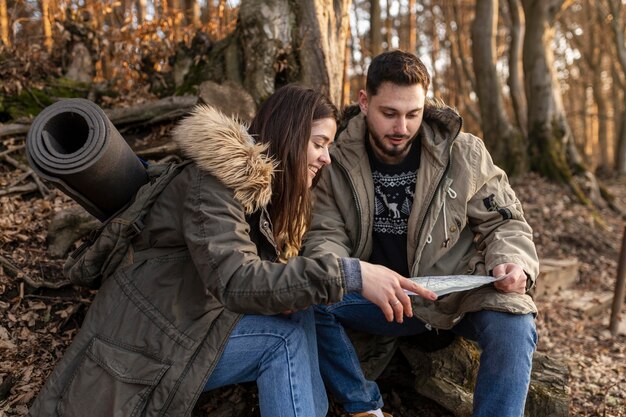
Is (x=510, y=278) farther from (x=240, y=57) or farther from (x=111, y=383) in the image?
(x=240, y=57)

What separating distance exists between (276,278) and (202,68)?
11.8ft

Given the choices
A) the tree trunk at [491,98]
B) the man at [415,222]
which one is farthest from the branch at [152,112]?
the tree trunk at [491,98]

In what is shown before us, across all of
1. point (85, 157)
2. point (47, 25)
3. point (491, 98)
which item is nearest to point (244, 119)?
point (85, 157)

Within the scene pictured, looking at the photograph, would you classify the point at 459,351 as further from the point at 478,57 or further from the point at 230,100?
the point at 478,57

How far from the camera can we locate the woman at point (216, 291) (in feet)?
7.23

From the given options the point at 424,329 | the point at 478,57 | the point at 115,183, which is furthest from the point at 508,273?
the point at 478,57

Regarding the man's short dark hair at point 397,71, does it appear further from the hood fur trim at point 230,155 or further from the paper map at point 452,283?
the paper map at point 452,283

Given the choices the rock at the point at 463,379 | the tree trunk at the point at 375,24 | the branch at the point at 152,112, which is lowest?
the rock at the point at 463,379

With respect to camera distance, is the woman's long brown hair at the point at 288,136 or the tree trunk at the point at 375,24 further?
the tree trunk at the point at 375,24

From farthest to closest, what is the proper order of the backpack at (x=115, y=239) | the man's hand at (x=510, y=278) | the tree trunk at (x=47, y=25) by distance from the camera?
the tree trunk at (x=47, y=25) < the man's hand at (x=510, y=278) < the backpack at (x=115, y=239)

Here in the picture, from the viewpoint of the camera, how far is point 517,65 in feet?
33.1

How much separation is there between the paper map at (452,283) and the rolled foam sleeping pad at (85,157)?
1.53m

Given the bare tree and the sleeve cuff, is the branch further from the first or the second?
the bare tree

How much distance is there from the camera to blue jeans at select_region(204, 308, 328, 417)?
2.36m
